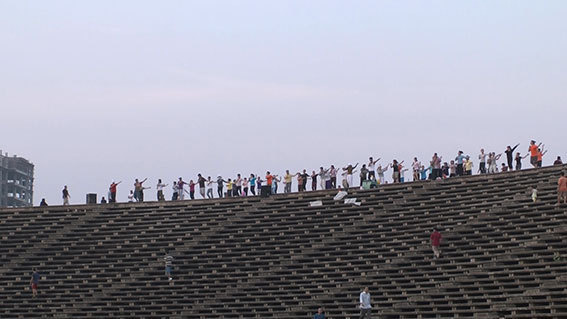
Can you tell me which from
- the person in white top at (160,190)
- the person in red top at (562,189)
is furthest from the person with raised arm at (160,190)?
the person in red top at (562,189)

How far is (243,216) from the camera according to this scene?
57906 millimetres

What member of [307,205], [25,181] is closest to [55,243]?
[307,205]

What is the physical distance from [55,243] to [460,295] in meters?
22.0

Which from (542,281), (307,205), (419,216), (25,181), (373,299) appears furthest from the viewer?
(25,181)

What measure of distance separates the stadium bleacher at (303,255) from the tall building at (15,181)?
57445 mm

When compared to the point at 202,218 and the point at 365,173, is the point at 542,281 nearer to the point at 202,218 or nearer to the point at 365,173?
the point at 365,173

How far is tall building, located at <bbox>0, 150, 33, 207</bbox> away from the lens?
118m

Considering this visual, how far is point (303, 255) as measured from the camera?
5281 centimetres

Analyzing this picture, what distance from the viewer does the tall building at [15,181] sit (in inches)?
4653

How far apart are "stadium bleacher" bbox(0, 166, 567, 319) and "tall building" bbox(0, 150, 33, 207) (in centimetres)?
5745

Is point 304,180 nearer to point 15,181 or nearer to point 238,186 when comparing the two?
point 238,186

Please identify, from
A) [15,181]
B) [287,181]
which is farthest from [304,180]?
[15,181]

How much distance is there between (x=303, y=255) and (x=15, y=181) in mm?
72685

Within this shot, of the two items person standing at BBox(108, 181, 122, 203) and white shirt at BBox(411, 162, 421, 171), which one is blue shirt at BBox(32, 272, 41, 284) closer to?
person standing at BBox(108, 181, 122, 203)
